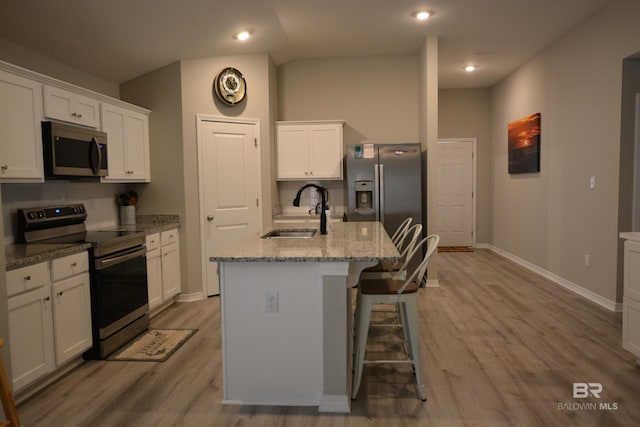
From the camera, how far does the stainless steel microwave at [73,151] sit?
2.94 metres

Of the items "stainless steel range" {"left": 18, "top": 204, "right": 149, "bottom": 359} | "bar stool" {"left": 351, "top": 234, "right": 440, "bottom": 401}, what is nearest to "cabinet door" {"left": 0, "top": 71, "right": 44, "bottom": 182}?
"stainless steel range" {"left": 18, "top": 204, "right": 149, "bottom": 359}

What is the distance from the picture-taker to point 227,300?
2305 mm

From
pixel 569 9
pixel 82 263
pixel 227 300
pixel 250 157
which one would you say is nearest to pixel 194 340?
pixel 82 263

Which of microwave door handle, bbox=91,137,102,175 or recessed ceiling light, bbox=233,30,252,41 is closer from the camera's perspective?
microwave door handle, bbox=91,137,102,175

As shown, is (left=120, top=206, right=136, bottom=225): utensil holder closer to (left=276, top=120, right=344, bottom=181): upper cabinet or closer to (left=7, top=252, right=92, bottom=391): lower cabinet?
(left=7, top=252, right=92, bottom=391): lower cabinet

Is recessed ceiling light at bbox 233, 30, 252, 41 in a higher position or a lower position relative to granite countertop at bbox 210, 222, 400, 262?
higher

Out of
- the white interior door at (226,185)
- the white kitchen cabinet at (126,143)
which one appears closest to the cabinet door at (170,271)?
the white interior door at (226,185)

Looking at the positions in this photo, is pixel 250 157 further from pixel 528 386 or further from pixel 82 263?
pixel 528 386

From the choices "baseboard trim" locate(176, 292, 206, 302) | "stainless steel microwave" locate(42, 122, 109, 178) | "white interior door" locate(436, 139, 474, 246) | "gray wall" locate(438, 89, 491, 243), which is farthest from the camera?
"white interior door" locate(436, 139, 474, 246)

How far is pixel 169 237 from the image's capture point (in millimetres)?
4238

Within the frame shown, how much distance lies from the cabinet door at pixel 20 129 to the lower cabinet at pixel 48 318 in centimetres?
64

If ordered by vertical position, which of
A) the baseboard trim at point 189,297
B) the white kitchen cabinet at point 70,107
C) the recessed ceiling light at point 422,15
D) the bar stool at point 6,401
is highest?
the recessed ceiling light at point 422,15

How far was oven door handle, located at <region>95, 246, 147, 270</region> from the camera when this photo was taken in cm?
298

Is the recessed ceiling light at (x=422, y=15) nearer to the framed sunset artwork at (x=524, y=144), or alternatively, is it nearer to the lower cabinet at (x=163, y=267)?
the framed sunset artwork at (x=524, y=144)
